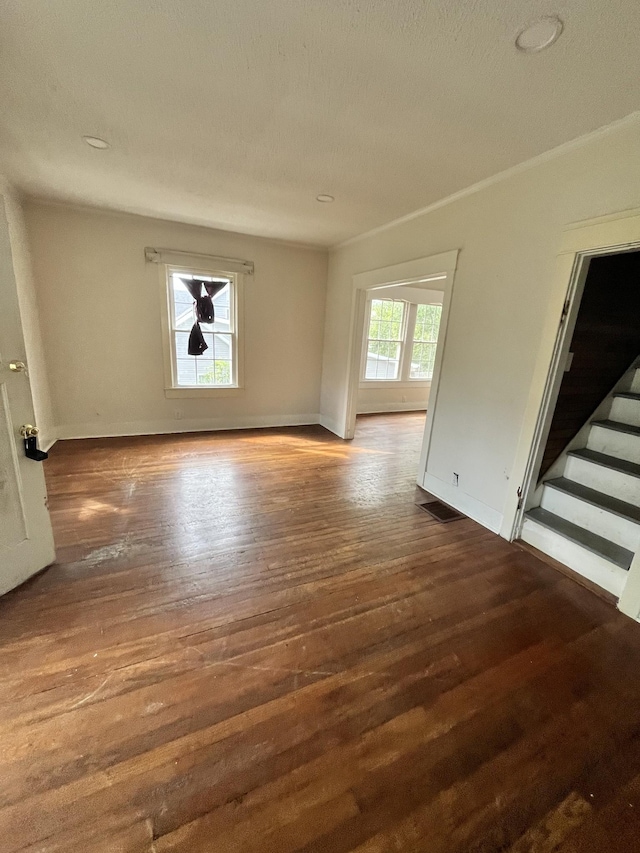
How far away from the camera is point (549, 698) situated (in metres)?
1.53

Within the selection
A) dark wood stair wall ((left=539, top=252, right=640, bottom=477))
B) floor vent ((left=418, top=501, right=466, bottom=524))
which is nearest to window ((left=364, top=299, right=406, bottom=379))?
floor vent ((left=418, top=501, right=466, bottom=524))

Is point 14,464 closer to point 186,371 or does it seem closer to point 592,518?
point 186,371

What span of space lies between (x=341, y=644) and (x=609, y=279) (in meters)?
3.19

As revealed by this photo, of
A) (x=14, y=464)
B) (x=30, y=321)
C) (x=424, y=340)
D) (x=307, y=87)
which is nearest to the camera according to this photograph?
(x=307, y=87)

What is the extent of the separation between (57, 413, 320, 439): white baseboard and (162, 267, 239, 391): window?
516 millimetres

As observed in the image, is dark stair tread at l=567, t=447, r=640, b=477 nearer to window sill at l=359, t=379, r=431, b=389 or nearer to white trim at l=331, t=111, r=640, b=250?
white trim at l=331, t=111, r=640, b=250

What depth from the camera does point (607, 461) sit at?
2.69 metres

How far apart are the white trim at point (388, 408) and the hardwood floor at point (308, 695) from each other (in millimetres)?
4157

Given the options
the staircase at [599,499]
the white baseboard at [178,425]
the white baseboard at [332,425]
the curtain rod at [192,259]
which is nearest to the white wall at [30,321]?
the white baseboard at [178,425]

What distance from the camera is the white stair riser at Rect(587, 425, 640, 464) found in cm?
267

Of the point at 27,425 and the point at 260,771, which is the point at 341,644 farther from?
the point at 27,425

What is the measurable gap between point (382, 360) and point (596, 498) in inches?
183

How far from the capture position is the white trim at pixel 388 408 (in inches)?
267

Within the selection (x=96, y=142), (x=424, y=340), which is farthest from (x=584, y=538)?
(x=424, y=340)
